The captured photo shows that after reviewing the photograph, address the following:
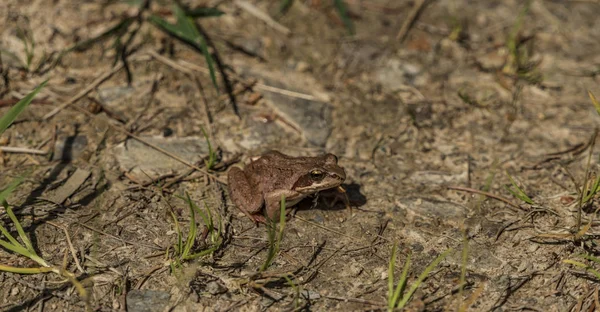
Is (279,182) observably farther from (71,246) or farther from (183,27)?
(183,27)

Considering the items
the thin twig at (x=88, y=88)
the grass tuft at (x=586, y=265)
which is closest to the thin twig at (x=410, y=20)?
the thin twig at (x=88, y=88)

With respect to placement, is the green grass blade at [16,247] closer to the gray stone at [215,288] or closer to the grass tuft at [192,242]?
the grass tuft at [192,242]

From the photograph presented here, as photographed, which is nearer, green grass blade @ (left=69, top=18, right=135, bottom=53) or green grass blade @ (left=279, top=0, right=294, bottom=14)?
green grass blade @ (left=69, top=18, right=135, bottom=53)

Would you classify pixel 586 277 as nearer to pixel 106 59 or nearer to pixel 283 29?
pixel 283 29

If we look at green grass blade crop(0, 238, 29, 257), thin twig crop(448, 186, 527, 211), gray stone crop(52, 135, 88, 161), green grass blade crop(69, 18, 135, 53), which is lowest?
thin twig crop(448, 186, 527, 211)

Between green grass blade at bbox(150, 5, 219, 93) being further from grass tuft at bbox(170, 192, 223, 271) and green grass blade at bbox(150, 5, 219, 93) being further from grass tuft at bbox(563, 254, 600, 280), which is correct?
grass tuft at bbox(563, 254, 600, 280)

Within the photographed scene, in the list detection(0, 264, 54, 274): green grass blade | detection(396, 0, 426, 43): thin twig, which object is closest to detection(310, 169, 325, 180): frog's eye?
detection(0, 264, 54, 274): green grass blade

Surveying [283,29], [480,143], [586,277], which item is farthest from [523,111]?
[283,29]

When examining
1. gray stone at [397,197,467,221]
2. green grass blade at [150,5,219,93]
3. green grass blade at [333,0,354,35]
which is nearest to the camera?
gray stone at [397,197,467,221]
